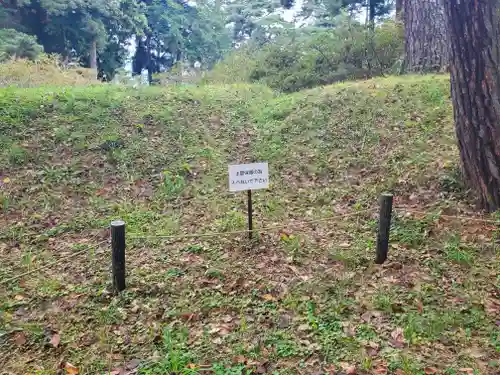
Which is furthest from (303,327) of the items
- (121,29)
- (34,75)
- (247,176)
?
(121,29)

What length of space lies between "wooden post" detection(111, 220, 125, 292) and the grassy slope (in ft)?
0.55

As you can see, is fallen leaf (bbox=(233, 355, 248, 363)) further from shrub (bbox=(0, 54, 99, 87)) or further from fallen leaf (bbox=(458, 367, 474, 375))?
shrub (bbox=(0, 54, 99, 87))

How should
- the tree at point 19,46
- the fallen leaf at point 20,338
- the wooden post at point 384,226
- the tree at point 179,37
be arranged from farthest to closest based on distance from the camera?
the tree at point 179,37 → the tree at point 19,46 → the wooden post at point 384,226 → the fallen leaf at point 20,338

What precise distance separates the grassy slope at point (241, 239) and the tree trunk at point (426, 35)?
2.95 feet

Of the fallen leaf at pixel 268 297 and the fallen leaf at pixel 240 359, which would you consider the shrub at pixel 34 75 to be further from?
the fallen leaf at pixel 240 359

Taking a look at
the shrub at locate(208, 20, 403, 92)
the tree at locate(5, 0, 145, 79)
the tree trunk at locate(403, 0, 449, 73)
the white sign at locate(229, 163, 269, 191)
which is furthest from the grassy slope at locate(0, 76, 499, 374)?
the tree at locate(5, 0, 145, 79)

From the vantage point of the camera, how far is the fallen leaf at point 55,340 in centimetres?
360

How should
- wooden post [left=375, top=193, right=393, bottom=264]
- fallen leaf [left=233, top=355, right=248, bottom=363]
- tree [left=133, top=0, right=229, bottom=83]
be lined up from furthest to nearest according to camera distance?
tree [left=133, top=0, right=229, bottom=83], wooden post [left=375, top=193, right=393, bottom=264], fallen leaf [left=233, top=355, right=248, bottom=363]

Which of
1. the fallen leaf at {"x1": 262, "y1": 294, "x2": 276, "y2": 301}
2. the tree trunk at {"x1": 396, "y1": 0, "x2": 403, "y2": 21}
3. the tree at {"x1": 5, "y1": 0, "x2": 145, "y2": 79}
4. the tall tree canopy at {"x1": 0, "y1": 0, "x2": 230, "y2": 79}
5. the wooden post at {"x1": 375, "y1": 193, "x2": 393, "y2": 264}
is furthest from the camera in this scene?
the tall tree canopy at {"x1": 0, "y1": 0, "x2": 230, "y2": 79}

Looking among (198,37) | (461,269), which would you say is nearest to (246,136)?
(461,269)

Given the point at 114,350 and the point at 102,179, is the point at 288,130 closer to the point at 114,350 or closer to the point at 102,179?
the point at 102,179

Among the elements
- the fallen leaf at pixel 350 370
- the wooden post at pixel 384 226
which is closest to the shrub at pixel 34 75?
the wooden post at pixel 384 226

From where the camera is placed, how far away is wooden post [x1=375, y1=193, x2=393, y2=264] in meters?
4.21

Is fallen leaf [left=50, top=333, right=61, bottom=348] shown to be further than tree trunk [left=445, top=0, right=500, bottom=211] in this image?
No
